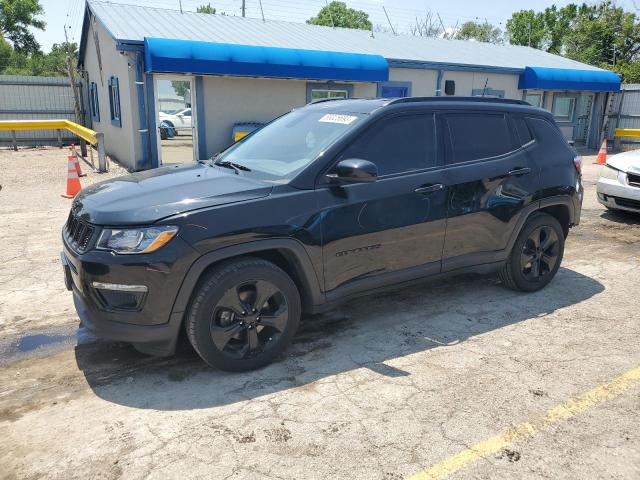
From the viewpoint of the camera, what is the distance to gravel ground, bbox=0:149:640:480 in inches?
108

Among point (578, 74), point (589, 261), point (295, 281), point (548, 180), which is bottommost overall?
point (589, 261)

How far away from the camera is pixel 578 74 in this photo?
66.5 ft

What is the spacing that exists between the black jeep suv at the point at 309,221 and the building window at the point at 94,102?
16.4 metres

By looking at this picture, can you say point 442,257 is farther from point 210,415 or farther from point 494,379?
point 210,415

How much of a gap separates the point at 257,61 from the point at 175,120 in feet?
42.6

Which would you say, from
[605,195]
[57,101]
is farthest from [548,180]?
[57,101]

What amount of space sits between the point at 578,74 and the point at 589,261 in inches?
659

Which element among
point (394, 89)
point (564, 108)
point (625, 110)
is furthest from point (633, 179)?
point (625, 110)

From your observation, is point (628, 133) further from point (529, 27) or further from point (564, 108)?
point (529, 27)

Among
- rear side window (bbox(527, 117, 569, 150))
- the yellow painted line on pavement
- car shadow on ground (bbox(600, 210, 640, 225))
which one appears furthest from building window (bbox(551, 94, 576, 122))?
the yellow painted line on pavement

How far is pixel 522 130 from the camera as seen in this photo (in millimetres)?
4961

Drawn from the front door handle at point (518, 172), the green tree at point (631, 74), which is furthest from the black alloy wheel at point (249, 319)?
the green tree at point (631, 74)

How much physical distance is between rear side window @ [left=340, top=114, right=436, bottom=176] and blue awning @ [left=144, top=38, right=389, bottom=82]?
952 cm

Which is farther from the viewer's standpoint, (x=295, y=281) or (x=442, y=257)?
(x=442, y=257)
